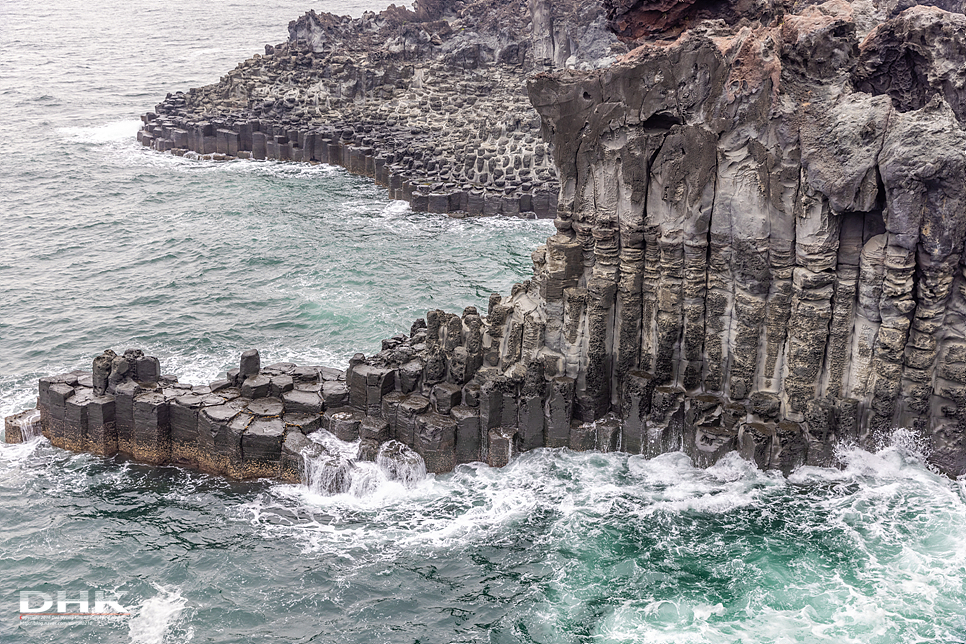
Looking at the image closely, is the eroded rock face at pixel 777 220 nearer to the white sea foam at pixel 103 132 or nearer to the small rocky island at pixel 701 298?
the small rocky island at pixel 701 298

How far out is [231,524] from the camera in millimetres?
25688

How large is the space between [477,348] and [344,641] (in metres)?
10.3

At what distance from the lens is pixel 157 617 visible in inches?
889

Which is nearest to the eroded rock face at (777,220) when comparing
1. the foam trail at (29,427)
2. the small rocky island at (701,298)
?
the small rocky island at (701,298)

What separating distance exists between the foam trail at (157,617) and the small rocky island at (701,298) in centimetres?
496

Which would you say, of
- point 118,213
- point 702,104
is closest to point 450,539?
point 702,104

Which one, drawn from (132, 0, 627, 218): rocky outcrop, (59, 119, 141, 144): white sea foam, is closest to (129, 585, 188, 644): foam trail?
(132, 0, 627, 218): rocky outcrop

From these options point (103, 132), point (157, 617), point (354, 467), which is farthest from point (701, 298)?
point (103, 132)

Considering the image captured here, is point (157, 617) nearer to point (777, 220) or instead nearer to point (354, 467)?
point (354, 467)

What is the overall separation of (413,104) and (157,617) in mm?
54195

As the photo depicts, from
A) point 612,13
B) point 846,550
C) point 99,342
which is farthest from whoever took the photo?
point 99,342

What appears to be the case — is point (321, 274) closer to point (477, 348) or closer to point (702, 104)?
point (477, 348)

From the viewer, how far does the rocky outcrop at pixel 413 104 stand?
2192 inches

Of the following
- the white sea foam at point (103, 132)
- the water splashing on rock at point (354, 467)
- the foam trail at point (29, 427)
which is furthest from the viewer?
the white sea foam at point (103, 132)
